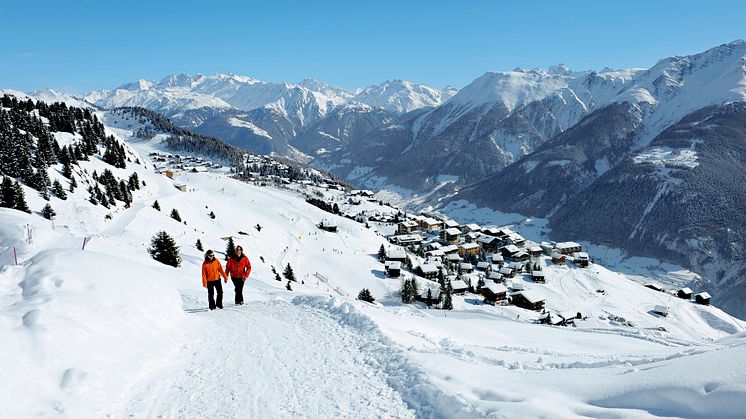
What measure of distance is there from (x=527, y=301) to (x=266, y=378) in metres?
62.1

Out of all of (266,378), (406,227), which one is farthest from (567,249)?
(266,378)

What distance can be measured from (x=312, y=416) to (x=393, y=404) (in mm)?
1491

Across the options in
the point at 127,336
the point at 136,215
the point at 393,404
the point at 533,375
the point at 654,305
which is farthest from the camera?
the point at 654,305

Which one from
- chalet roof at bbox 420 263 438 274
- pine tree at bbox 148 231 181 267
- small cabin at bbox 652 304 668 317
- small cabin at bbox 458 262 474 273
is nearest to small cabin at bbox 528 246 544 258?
small cabin at bbox 458 262 474 273

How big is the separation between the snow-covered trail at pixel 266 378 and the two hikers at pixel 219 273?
102 inches

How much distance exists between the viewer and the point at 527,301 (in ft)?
208

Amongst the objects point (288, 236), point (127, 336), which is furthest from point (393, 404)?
point (288, 236)

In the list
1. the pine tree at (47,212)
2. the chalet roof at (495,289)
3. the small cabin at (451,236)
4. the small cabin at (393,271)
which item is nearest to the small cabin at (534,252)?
the small cabin at (451,236)

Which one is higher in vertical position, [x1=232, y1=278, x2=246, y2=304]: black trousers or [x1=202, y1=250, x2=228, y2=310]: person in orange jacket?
[x1=202, y1=250, x2=228, y2=310]: person in orange jacket

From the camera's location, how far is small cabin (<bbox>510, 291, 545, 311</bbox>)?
6322 centimetres

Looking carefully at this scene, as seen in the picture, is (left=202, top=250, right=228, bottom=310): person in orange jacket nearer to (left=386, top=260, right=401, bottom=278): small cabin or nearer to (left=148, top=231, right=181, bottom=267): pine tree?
(left=148, top=231, right=181, bottom=267): pine tree

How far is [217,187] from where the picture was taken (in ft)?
356

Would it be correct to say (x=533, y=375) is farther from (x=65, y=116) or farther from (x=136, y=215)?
(x=65, y=116)

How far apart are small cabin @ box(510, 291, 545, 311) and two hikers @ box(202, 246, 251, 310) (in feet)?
185
